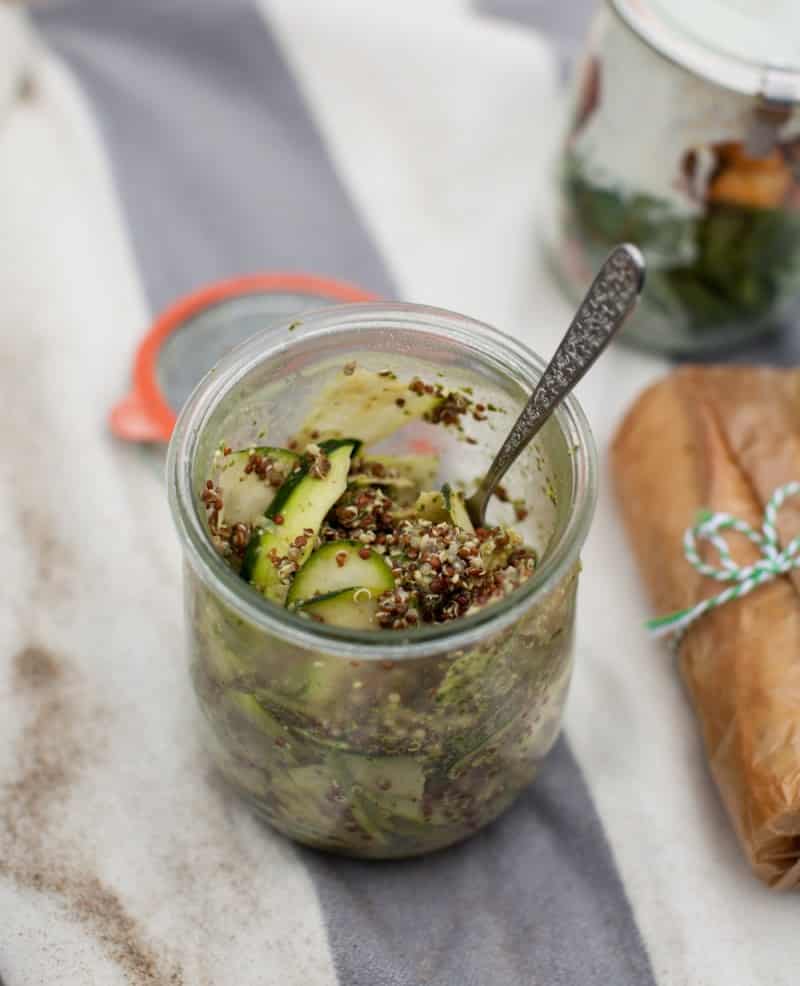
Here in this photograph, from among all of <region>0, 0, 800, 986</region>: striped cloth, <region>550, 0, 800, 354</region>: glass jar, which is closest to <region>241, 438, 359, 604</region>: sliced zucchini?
<region>0, 0, 800, 986</region>: striped cloth

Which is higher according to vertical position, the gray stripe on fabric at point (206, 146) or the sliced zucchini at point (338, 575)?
the sliced zucchini at point (338, 575)

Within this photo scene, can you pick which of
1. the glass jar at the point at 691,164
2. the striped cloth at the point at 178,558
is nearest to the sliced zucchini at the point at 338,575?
the striped cloth at the point at 178,558

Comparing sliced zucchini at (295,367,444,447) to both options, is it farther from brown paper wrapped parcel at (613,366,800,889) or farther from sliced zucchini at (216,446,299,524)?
brown paper wrapped parcel at (613,366,800,889)

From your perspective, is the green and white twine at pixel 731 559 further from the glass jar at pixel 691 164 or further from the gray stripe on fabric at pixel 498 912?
the glass jar at pixel 691 164

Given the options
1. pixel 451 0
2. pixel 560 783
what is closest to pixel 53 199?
pixel 451 0

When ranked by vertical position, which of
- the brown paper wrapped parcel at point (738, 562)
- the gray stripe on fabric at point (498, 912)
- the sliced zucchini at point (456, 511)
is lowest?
the gray stripe on fabric at point (498, 912)

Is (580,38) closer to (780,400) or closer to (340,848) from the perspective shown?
(780,400)

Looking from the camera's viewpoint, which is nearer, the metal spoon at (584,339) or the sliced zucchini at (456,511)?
the metal spoon at (584,339)
